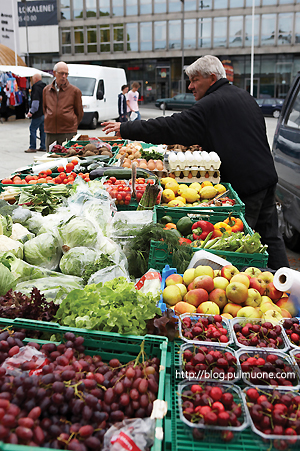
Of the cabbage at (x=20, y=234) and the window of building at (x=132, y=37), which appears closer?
the cabbage at (x=20, y=234)

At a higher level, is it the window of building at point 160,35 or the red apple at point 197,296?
the window of building at point 160,35

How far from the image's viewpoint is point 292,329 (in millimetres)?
1983

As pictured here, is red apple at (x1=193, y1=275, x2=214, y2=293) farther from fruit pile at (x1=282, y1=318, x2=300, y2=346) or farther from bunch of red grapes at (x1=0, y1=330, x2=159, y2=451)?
bunch of red grapes at (x1=0, y1=330, x2=159, y2=451)

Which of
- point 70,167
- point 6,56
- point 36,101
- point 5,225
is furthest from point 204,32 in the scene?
point 5,225

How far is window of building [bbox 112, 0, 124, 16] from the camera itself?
4094cm

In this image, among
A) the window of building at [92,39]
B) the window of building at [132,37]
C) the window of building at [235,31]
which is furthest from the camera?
the window of building at [92,39]

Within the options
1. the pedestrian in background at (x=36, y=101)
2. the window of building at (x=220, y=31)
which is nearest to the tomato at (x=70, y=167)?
the pedestrian in background at (x=36, y=101)

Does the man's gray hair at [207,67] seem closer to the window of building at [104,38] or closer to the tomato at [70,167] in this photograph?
the tomato at [70,167]

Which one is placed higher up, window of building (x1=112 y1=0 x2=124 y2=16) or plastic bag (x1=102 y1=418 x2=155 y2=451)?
window of building (x1=112 y1=0 x2=124 y2=16)

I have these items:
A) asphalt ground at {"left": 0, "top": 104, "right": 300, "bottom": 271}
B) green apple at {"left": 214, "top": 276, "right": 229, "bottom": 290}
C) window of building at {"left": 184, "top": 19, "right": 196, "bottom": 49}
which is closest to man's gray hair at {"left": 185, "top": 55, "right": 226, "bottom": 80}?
green apple at {"left": 214, "top": 276, "right": 229, "bottom": 290}

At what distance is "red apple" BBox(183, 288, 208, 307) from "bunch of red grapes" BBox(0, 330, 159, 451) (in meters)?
0.59

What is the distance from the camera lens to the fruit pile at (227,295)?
2150 millimetres

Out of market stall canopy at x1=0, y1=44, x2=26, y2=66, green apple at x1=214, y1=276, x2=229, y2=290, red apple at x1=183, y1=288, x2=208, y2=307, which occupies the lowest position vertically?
red apple at x1=183, y1=288, x2=208, y2=307

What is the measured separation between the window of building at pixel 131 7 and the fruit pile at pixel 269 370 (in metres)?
44.6
